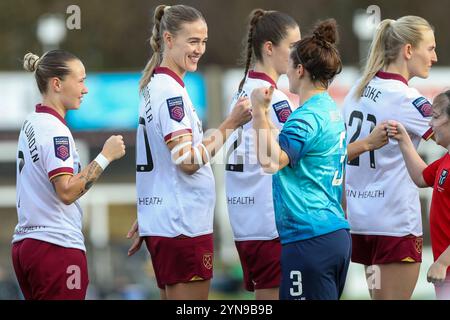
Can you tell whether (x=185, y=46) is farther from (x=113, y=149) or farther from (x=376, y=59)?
(x=376, y=59)

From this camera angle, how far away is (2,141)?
2669 centimetres

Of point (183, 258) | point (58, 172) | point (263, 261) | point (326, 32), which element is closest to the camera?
point (326, 32)

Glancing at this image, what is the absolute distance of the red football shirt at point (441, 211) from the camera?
22.1 ft

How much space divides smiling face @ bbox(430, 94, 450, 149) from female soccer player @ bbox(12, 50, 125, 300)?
1.91m

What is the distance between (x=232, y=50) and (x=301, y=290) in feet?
92.2

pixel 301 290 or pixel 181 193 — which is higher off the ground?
pixel 181 193

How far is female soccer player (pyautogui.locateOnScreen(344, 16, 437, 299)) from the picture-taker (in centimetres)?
736

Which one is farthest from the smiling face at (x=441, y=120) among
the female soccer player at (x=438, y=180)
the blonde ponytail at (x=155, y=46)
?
the blonde ponytail at (x=155, y=46)

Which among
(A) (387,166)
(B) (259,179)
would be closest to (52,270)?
(B) (259,179)

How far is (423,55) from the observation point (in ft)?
24.5

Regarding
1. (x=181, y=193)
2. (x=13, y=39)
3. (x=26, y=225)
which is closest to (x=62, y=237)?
(x=26, y=225)

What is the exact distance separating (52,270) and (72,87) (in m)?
1.12

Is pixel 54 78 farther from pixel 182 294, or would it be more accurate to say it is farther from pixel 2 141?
pixel 2 141

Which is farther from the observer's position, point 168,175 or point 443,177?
point 168,175
